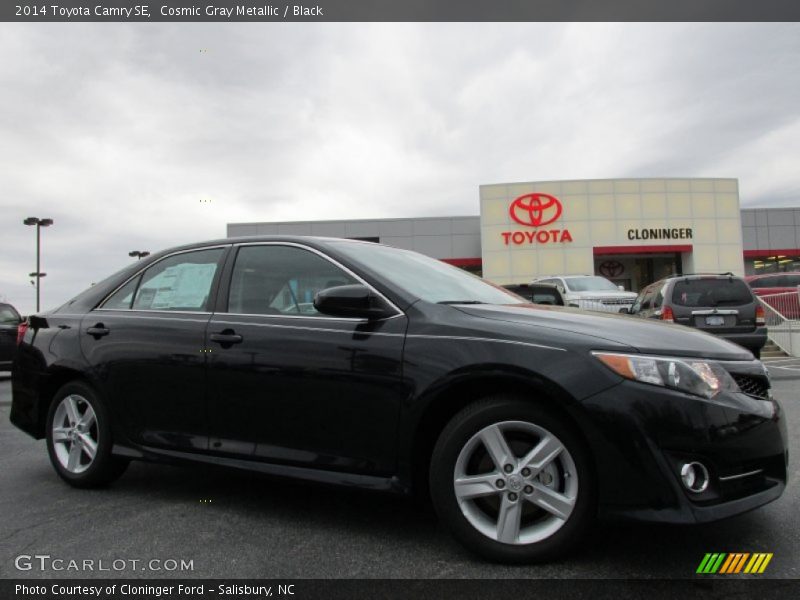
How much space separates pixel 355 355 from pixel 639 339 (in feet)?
4.15

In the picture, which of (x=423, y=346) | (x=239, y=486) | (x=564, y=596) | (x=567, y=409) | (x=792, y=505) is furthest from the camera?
(x=239, y=486)

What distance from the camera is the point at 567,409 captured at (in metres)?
2.67

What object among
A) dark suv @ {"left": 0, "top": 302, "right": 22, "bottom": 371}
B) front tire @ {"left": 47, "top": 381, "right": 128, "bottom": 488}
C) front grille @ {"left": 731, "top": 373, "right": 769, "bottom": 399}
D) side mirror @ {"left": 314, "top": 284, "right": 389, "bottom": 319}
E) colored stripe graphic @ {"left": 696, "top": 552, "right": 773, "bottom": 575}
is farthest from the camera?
dark suv @ {"left": 0, "top": 302, "right": 22, "bottom": 371}

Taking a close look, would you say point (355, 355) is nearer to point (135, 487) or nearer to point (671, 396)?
point (671, 396)

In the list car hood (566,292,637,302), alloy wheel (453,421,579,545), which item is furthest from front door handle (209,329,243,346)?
car hood (566,292,637,302)

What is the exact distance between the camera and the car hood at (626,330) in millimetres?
2744

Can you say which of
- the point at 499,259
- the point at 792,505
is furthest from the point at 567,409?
the point at 499,259

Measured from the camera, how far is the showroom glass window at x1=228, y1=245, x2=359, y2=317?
349cm

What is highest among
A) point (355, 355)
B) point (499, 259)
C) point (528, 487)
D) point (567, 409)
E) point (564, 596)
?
point (499, 259)

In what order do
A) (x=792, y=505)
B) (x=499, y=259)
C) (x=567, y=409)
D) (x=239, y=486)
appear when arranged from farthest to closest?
(x=499, y=259), (x=239, y=486), (x=792, y=505), (x=567, y=409)

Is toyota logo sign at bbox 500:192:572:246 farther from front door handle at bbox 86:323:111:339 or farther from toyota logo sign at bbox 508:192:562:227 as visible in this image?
front door handle at bbox 86:323:111:339

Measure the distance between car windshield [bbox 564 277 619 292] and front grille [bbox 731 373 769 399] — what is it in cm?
1394

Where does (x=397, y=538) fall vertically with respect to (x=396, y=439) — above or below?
below

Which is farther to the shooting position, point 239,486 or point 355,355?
point 239,486
